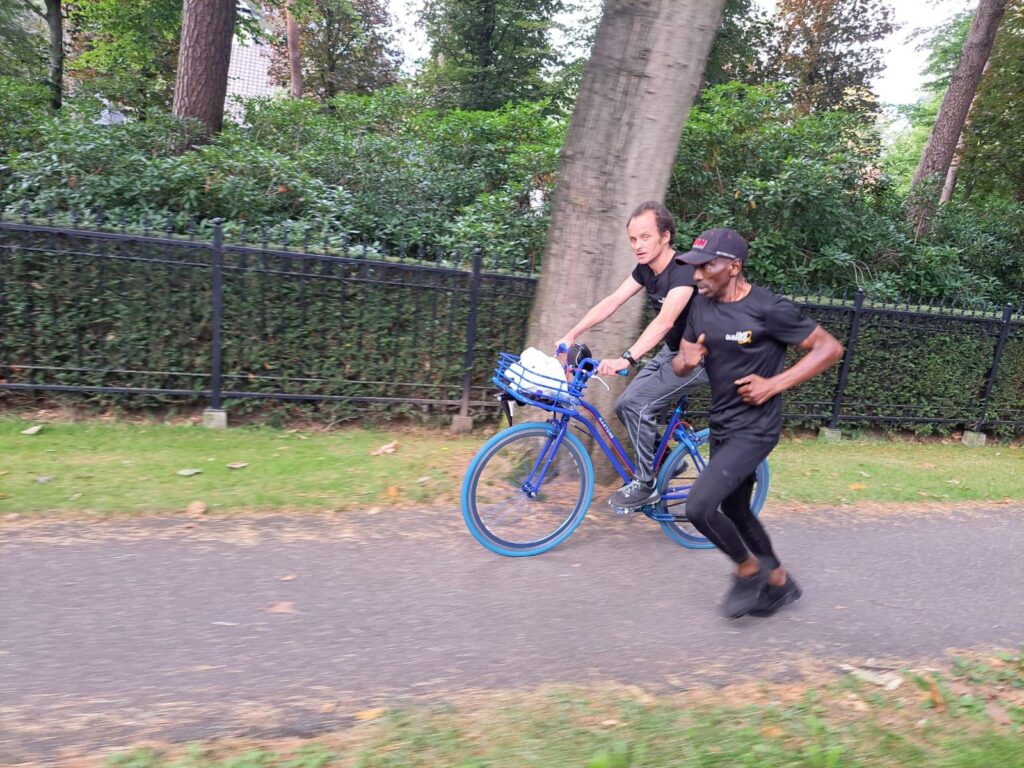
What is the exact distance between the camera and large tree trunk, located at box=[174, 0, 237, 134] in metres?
10.1

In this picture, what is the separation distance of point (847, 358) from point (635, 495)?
4.81 m

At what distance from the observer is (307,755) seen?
7.91 feet

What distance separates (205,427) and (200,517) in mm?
2084

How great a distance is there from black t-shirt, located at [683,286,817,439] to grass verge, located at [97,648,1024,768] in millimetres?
1198

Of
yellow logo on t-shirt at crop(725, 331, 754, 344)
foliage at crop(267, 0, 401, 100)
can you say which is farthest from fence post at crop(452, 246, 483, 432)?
foliage at crop(267, 0, 401, 100)

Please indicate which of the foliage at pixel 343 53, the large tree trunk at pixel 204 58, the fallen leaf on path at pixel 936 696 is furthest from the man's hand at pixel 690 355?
the foliage at pixel 343 53

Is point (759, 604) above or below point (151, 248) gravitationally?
below

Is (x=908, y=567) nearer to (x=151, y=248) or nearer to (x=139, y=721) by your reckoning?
(x=139, y=721)

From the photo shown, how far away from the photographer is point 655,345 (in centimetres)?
411

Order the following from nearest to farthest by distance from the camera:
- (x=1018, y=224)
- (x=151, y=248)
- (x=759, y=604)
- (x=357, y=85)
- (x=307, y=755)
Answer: (x=307, y=755) < (x=759, y=604) < (x=151, y=248) < (x=1018, y=224) < (x=357, y=85)

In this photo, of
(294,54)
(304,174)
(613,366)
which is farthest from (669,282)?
(294,54)

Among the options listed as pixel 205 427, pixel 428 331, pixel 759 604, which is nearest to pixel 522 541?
pixel 759 604

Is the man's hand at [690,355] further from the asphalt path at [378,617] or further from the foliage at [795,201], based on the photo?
the foliage at [795,201]

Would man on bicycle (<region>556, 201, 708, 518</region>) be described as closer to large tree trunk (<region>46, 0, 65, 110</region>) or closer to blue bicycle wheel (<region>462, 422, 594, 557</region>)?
blue bicycle wheel (<region>462, 422, 594, 557</region>)
